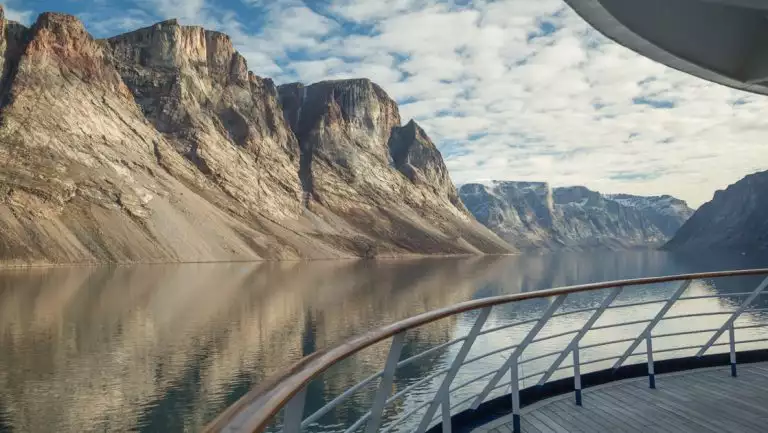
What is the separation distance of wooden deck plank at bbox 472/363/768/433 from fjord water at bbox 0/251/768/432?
8.58 ft

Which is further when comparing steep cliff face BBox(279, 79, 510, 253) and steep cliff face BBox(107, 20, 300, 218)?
steep cliff face BBox(279, 79, 510, 253)

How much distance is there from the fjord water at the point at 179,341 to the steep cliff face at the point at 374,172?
79071mm

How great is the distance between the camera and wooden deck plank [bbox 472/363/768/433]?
5.09 m

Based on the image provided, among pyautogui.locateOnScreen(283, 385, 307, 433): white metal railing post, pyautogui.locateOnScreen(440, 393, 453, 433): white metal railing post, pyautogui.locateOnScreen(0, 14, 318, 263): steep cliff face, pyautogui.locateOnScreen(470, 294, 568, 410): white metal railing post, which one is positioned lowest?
pyautogui.locateOnScreen(440, 393, 453, 433): white metal railing post

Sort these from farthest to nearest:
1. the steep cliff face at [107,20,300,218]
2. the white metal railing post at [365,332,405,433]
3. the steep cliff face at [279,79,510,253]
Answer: the steep cliff face at [279,79,510,253], the steep cliff face at [107,20,300,218], the white metal railing post at [365,332,405,433]

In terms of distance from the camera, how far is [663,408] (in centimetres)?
565

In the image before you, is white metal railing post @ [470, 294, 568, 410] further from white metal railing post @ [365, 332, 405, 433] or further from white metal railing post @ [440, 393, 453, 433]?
white metal railing post @ [365, 332, 405, 433]

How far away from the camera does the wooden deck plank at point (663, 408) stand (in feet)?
16.7

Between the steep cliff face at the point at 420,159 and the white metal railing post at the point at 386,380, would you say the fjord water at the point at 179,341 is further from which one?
the steep cliff face at the point at 420,159

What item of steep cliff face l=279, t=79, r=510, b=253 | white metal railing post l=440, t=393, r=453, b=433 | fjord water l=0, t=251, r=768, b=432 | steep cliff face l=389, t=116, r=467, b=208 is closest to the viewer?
white metal railing post l=440, t=393, r=453, b=433

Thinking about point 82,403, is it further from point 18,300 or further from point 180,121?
point 180,121

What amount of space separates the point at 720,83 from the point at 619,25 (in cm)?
181

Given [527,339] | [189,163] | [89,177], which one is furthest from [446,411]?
[189,163]

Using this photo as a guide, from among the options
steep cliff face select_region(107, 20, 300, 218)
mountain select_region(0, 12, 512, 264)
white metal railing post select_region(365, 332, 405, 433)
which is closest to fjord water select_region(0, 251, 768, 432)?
white metal railing post select_region(365, 332, 405, 433)
